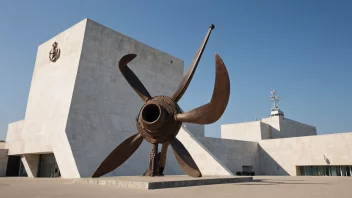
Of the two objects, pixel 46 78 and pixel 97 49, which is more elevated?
pixel 97 49

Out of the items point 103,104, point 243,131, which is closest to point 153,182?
point 103,104

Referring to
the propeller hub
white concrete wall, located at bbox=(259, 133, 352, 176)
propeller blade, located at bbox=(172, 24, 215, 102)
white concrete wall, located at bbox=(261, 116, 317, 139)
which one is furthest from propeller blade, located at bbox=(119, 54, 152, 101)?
white concrete wall, located at bbox=(261, 116, 317, 139)

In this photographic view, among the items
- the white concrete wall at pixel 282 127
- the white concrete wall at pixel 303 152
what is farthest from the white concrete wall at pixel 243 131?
the white concrete wall at pixel 303 152

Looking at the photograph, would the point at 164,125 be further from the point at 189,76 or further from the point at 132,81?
the point at 132,81

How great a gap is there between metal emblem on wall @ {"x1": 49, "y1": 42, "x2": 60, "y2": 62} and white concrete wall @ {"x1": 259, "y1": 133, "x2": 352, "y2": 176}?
2702 centimetres

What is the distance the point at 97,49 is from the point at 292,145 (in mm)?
24979

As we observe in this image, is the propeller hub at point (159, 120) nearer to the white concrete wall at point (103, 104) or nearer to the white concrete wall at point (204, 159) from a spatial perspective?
the white concrete wall at point (103, 104)

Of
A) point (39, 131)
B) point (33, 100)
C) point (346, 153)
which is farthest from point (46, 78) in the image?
point (346, 153)

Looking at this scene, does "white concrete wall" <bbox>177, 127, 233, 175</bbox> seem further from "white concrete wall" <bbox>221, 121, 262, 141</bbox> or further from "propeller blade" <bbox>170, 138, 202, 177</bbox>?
"white concrete wall" <bbox>221, 121, 262, 141</bbox>

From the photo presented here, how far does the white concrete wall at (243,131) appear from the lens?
4174cm

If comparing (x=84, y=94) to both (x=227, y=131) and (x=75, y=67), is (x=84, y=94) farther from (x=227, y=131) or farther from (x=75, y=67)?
(x=227, y=131)

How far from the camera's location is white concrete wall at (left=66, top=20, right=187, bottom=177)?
61.3 feet

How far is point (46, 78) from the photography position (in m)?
23.8

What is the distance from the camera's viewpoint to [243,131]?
1724 inches
